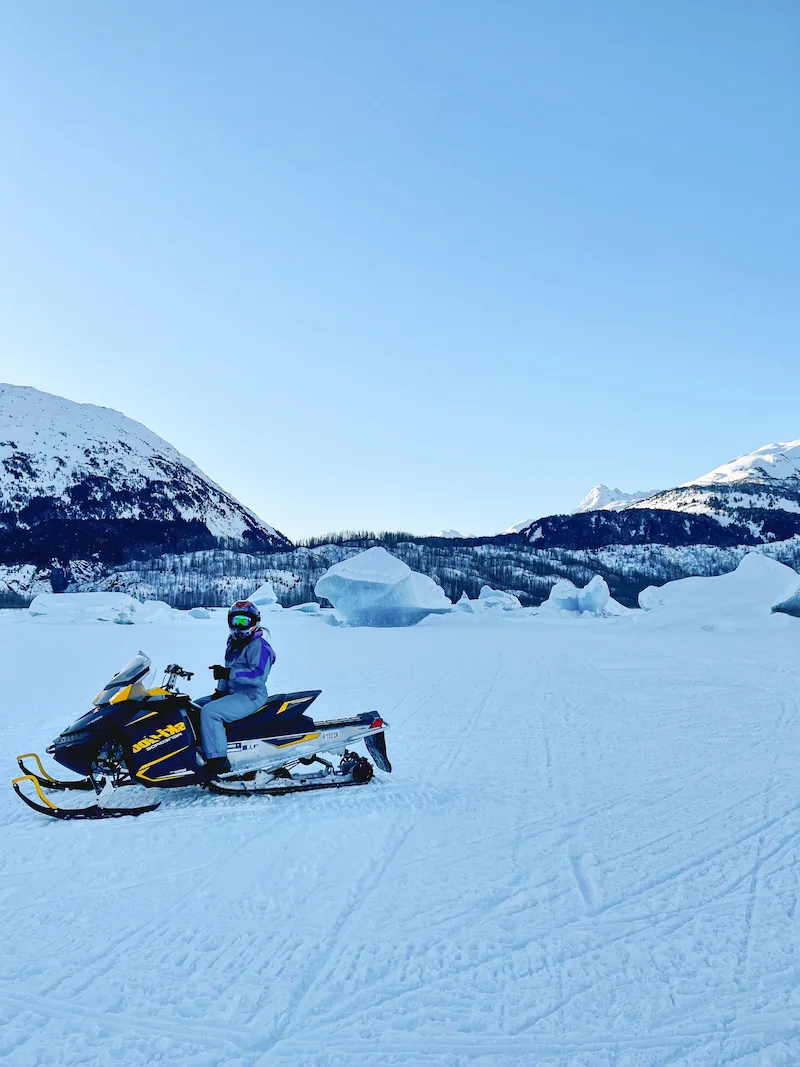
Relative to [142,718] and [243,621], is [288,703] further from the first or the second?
[142,718]

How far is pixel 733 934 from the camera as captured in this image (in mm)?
3480

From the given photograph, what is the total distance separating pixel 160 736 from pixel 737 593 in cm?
2919

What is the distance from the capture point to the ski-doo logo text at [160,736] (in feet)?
17.7

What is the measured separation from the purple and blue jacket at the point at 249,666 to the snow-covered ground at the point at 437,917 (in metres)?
0.92

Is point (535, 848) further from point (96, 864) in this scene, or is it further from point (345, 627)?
point (345, 627)

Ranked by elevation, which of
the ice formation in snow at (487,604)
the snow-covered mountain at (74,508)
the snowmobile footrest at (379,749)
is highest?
the snow-covered mountain at (74,508)

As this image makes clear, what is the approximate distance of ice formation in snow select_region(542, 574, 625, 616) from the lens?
4481 centimetres

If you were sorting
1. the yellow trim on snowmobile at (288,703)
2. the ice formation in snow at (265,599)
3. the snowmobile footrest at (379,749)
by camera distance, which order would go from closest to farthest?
1. the yellow trim on snowmobile at (288,703)
2. the snowmobile footrest at (379,749)
3. the ice formation in snow at (265,599)

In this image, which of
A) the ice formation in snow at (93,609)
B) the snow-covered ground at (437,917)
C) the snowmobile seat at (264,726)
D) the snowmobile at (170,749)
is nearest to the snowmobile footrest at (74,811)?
the snowmobile at (170,749)

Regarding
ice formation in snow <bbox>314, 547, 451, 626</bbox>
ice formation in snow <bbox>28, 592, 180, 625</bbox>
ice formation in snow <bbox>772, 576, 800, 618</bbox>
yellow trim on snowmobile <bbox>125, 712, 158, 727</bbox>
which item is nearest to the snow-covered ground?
yellow trim on snowmobile <bbox>125, 712, 158, 727</bbox>

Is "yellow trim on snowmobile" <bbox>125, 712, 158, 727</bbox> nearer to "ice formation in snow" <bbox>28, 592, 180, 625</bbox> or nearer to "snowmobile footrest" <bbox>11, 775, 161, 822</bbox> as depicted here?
"snowmobile footrest" <bbox>11, 775, 161, 822</bbox>

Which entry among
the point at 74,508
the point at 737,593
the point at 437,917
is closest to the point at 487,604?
the point at 737,593

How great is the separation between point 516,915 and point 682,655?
642 inches

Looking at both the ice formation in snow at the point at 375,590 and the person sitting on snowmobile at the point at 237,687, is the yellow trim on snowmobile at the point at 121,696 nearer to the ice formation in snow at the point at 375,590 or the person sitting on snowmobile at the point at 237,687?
the person sitting on snowmobile at the point at 237,687
